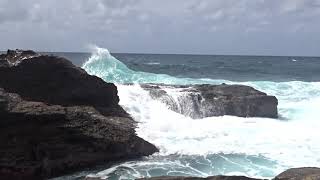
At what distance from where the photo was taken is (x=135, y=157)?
13938mm

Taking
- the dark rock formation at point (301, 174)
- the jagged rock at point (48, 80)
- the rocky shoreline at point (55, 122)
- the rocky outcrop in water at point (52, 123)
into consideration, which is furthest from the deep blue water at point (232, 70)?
the dark rock formation at point (301, 174)

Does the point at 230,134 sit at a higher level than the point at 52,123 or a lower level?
lower

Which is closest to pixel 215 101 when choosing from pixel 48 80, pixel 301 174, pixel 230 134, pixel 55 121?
pixel 230 134

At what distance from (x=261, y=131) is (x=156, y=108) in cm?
445

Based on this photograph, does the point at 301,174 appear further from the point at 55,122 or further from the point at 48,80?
the point at 48,80

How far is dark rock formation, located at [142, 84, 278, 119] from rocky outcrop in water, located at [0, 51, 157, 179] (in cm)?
574

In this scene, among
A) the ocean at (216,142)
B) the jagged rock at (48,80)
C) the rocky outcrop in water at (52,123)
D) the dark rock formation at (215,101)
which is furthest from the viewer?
the dark rock formation at (215,101)

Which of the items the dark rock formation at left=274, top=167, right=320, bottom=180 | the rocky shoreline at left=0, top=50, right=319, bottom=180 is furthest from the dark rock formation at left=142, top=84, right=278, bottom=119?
the dark rock formation at left=274, top=167, right=320, bottom=180

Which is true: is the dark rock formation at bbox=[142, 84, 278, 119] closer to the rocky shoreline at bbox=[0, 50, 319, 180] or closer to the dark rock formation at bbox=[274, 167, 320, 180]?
the rocky shoreline at bbox=[0, 50, 319, 180]

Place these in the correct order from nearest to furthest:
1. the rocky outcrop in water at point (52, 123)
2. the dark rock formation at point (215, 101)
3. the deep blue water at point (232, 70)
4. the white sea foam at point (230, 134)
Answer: the rocky outcrop in water at point (52, 123)
the white sea foam at point (230, 134)
the dark rock formation at point (215, 101)
the deep blue water at point (232, 70)

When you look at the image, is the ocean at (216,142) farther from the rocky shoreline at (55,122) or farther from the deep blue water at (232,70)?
the deep blue water at (232,70)

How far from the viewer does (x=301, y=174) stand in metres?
9.21

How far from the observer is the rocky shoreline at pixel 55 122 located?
12102 mm

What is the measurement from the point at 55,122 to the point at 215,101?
34.4 feet
